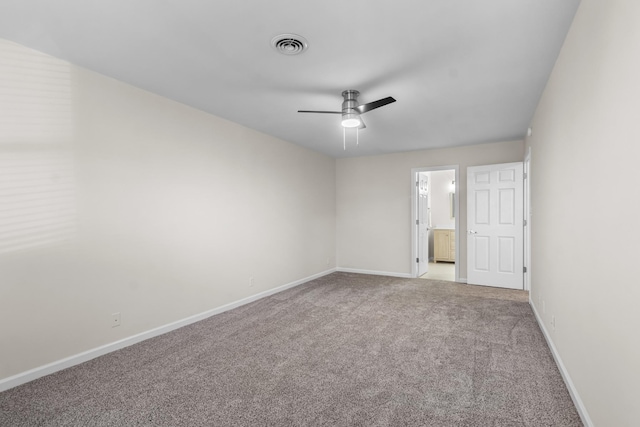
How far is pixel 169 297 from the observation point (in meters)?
3.46

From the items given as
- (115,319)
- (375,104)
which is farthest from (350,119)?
(115,319)

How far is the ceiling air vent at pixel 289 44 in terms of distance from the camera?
2.26m

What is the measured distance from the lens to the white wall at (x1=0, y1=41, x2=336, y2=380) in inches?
93.9

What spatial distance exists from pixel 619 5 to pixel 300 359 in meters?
2.95

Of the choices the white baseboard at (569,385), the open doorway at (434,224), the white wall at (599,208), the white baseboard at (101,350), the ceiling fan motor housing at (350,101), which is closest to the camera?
the white wall at (599,208)

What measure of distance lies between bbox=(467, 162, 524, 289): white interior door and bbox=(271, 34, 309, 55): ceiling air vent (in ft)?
13.4

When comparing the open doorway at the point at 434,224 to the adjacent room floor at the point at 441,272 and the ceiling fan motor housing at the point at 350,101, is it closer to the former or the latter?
the adjacent room floor at the point at 441,272

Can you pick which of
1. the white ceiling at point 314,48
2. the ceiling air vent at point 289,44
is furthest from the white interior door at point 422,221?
the ceiling air vent at point 289,44

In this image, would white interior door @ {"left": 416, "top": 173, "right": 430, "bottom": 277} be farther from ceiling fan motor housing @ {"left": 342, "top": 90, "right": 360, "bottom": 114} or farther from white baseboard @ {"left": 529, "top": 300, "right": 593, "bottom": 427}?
ceiling fan motor housing @ {"left": 342, "top": 90, "right": 360, "bottom": 114}

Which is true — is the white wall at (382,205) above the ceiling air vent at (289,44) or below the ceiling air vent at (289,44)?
below

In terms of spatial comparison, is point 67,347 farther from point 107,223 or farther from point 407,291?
point 407,291

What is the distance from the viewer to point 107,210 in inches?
115

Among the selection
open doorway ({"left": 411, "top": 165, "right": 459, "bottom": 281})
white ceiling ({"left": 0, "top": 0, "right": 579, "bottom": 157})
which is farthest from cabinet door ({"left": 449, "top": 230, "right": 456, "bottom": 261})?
white ceiling ({"left": 0, "top": 0, "right": 579, "bottom": 157})

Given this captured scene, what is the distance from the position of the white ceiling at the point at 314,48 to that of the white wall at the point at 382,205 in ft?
6.71
